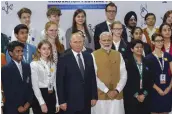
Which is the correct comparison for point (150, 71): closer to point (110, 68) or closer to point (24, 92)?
point (110, 68)

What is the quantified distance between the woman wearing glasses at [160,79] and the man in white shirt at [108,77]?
447 mm

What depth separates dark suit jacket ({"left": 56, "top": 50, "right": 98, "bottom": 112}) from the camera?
4.52 metres

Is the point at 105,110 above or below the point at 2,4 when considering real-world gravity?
below

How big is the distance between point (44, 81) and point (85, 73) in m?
0.50

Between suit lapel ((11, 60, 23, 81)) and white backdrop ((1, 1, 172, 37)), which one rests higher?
white backdrop ((1, 1, 172, 37))

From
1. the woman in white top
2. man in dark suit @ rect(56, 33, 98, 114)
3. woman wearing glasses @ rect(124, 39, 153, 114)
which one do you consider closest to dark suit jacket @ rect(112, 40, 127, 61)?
woman wearing glasses @ rect(124, 39, 153, 114)

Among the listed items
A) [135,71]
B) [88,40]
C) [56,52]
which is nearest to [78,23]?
[88,40]

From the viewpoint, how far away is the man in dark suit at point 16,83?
441 centimetres

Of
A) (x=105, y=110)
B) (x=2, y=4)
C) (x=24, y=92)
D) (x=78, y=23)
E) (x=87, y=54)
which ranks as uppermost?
(x=2, y=4)

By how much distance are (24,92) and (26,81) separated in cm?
13

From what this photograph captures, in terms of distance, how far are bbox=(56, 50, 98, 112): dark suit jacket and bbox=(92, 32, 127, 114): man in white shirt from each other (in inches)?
11.5

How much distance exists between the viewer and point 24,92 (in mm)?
4492

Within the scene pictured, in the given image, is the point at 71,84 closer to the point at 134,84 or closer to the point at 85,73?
the point at 85,73

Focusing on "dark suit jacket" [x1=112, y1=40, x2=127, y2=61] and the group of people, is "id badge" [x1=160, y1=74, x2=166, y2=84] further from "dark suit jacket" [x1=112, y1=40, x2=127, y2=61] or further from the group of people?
"dark suit jacket" [x1=112, y1=40, x2=127, y2=61]
